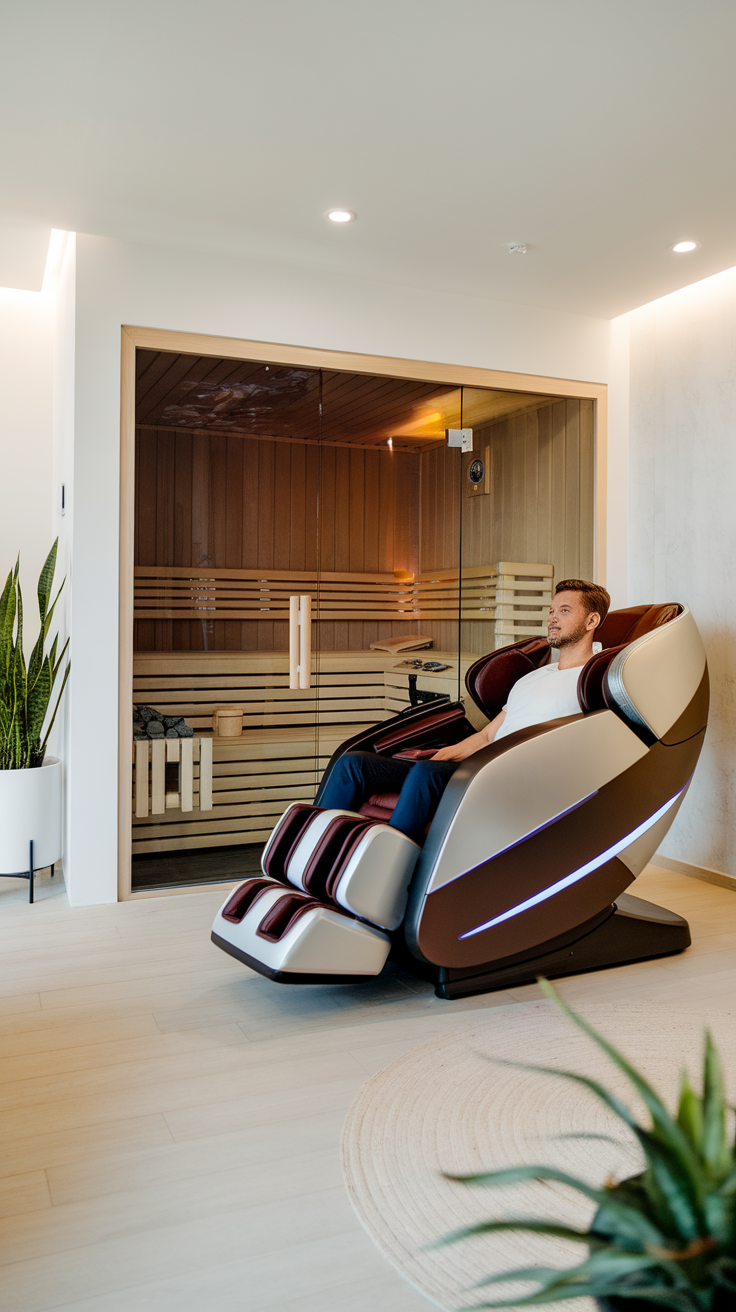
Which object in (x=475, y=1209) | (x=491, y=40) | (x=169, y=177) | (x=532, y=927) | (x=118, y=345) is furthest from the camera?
(x=118, y=345)

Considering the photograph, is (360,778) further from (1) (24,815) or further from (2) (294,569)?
(1) (24,815)

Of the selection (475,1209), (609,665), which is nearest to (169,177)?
(609,665)

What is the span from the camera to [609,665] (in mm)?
2789

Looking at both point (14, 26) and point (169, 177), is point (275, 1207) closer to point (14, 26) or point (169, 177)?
point (14, 26)

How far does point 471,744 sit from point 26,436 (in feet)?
8.38

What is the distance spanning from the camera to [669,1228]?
2.57ft

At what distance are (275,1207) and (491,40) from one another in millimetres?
2601

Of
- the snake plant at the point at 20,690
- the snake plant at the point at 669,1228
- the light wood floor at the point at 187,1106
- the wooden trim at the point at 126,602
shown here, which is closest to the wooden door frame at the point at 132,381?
the wooden trim at the point at 126,602

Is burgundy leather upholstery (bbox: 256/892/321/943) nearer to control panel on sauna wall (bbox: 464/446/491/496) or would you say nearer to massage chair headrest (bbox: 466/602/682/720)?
massage chair headrest (bbox: 466/602/682/720)

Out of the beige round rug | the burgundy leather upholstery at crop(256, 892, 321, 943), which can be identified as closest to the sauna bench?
the burgundy leather upholstery at crop(256, 892, 321, 943)

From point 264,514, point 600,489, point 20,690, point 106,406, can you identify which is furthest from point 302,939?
point 600,489

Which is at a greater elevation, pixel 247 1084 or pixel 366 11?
pixel 366 11

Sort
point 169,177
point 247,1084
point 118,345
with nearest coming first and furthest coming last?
point 247,1084, point 169,177, point 118,345

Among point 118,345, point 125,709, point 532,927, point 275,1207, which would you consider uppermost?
point 118,345
